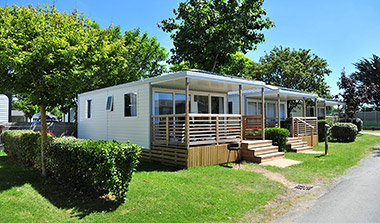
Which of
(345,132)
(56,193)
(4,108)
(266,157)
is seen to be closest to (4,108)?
(4,108)

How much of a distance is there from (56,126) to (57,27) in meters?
10.4

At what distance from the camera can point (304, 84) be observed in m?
21.7

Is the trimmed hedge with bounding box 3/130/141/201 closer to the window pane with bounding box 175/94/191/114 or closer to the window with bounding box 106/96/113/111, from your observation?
the window with bounding box 106/96/113/111

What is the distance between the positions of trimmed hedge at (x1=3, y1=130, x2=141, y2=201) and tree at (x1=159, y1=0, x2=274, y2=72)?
39.9 feet

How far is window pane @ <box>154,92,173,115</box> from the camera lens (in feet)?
33.8

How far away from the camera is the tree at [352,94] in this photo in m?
20.7

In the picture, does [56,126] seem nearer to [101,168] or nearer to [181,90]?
[181,90]

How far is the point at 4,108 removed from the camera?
1497 centimetres

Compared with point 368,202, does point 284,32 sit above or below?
above

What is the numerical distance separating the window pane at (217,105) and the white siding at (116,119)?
4176 mm

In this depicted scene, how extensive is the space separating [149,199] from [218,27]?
13405mm

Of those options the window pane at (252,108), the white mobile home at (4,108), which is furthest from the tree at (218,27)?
the white mobile home at (4,108)

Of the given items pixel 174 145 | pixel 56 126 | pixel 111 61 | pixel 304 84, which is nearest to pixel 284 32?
pixel 304 84

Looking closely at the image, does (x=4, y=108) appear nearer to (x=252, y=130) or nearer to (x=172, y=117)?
(x=172, y=117)
